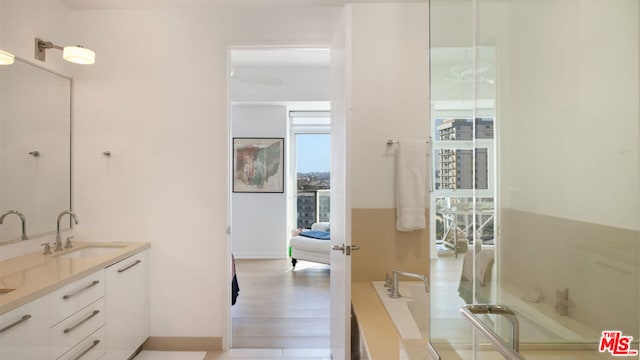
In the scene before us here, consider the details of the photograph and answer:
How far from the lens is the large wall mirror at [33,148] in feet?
6.91

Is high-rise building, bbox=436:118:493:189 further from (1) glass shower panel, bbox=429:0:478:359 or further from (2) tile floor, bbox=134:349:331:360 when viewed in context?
(2) tile floor, bbox=134:349:331:360

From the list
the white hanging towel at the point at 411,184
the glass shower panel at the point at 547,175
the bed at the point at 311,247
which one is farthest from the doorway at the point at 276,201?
the glass shower panel at the point at 547,175

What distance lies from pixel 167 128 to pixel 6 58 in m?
1.01

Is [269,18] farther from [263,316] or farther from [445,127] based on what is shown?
[263,316]

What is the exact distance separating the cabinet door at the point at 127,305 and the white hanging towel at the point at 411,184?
202 centimetres

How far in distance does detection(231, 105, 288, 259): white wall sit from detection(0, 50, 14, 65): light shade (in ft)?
11.9

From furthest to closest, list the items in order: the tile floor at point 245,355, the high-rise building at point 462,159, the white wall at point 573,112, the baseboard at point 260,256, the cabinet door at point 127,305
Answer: the baseboard at point 260,256, the tile floor at point 245,355, the cabinet door at point 127,305, the high-rise building at point 462,159, the white wall at point 573,112

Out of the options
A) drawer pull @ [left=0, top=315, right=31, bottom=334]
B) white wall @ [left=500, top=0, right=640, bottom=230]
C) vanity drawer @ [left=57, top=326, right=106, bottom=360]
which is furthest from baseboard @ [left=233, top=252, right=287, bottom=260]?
white wall @ [left=500, top=0, right=640, bottom=230]

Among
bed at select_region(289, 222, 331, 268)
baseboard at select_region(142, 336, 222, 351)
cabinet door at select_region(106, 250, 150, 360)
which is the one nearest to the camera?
cabinet door at select_region(106, 250, 150, 360)

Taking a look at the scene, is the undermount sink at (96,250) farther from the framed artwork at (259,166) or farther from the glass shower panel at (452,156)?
the framed artwork at (259,166)

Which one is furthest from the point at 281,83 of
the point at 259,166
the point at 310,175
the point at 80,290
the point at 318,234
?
the point at 80,290

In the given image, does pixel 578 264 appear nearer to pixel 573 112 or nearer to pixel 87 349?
pixel 573 112

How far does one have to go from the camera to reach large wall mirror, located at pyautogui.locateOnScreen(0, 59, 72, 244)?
2.11 meters

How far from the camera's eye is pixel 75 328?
1.87m
